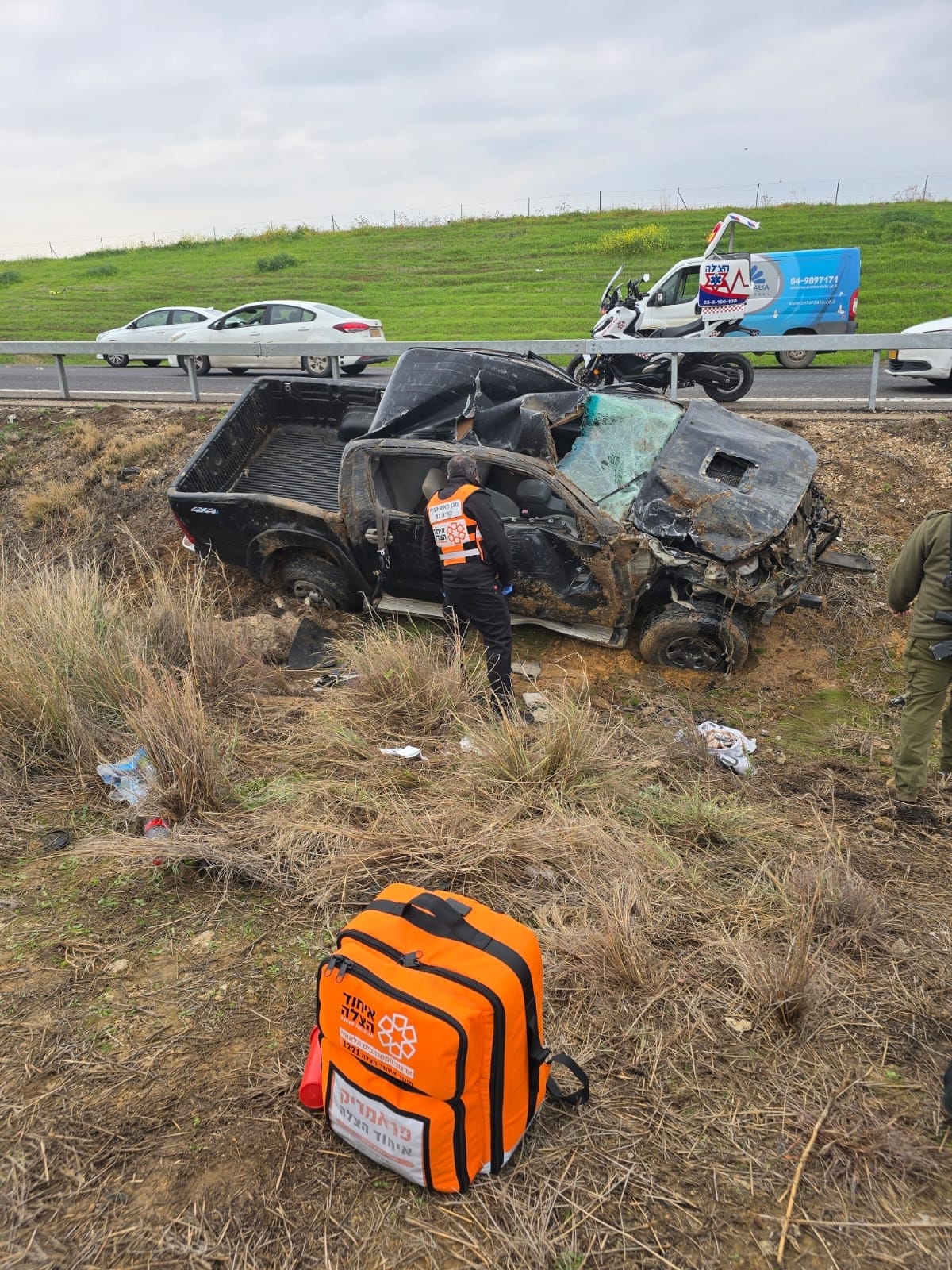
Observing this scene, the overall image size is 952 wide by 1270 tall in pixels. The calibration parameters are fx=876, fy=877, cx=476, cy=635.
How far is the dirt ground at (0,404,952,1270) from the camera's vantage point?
2.26 m

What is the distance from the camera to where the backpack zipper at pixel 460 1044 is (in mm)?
2236

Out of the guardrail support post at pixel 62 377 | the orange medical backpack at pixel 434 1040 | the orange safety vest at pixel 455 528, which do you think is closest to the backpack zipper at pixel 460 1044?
the orange medical backpack at pixel 434 1040

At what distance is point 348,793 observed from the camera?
4.30 meters

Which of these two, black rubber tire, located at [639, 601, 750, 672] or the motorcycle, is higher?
the motorcycle

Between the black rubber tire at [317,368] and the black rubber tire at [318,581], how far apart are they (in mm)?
7968

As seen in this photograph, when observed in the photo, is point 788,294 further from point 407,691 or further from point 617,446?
point 407,691

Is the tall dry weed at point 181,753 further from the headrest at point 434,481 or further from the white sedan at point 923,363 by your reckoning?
the white sedan at point 923,363

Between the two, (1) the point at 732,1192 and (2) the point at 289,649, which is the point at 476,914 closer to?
(1) the point at 732,1192

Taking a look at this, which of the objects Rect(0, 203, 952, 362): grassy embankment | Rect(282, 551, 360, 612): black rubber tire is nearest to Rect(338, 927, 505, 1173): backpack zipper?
Rect(282, 551, 360, 612): black rubber tire

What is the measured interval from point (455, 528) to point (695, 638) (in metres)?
1.93

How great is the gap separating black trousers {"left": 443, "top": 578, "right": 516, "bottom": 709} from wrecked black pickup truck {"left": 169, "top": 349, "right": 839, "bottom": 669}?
66cm

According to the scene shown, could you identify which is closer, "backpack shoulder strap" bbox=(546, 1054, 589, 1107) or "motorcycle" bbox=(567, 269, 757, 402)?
"backpack shoulder strap" bbox=(546, 1054, 589, 1107)

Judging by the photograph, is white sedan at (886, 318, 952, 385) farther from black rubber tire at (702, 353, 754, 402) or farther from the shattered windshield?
the shattered windshield

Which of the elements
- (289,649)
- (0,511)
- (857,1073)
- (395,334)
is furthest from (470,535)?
(395,334)
